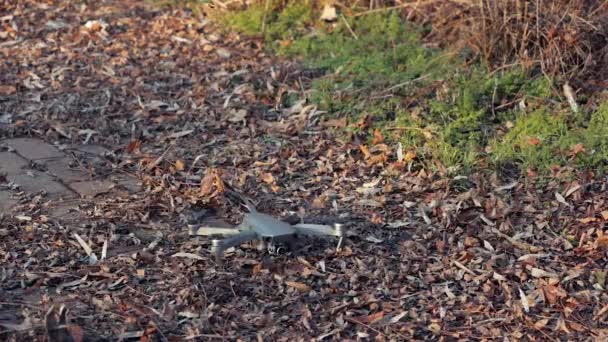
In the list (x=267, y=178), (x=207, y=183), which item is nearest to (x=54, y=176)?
(x=207, y=183)

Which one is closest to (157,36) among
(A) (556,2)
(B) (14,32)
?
(B) (14,32)

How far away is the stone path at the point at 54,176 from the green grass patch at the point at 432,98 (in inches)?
56.3

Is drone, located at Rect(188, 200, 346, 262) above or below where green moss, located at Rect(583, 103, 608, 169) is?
below

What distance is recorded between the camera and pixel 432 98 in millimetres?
6258

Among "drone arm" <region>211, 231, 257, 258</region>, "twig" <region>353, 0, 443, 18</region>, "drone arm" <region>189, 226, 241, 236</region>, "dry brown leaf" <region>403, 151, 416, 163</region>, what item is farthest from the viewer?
"twig" <region>353, 0, 443, 18</region>

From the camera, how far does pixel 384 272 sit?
14.6ft

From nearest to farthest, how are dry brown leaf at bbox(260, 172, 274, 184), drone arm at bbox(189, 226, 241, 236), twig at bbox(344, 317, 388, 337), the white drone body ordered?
twig at bbox(344, 317, 388, 337), the white drone body, drone arm at bbox(189, 226, 241, 236), dry brown leaf at bbox(260, 172, 274, 184)

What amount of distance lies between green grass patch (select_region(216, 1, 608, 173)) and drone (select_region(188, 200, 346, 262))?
105cm

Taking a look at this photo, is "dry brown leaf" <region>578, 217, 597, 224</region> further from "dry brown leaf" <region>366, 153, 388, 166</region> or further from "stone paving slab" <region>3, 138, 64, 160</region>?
"stone paving slab" <region>3, 138, 64, 160</region>

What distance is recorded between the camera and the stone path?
16.9ft

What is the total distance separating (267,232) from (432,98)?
6.94 feet

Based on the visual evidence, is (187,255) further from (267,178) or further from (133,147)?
(133,147)

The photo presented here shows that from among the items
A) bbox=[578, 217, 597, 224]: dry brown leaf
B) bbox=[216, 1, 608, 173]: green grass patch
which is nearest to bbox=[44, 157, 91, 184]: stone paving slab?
bbox=[216, 1, 608, 173]: green grass patch

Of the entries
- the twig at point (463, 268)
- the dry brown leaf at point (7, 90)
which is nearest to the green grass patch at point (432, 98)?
the twig at point (463, 268)
